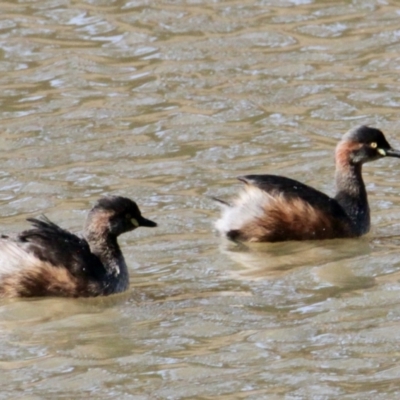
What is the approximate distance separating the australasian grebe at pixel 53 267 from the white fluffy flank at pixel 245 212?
3.48 feet

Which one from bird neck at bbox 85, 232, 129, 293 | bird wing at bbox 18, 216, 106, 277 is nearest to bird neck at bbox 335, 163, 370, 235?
bird neck at bbox 85, 232, 129, 293

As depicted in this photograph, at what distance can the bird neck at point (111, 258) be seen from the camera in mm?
7715

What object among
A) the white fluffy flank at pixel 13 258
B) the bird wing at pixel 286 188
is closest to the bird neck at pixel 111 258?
the white fluffy flank at pixel 13 258

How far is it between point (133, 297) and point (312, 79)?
4549mm

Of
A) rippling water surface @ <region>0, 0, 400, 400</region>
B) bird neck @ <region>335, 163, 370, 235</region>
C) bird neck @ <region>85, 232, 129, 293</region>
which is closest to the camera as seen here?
rippling water surface @ <region>0, 0, 400, 400</region>

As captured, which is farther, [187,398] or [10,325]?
[10,325]

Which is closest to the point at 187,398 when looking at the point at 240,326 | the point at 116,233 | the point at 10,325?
the point at 240,326

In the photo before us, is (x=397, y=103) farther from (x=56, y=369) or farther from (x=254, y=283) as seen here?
(x=56, y=369)

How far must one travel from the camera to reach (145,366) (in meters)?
6.46

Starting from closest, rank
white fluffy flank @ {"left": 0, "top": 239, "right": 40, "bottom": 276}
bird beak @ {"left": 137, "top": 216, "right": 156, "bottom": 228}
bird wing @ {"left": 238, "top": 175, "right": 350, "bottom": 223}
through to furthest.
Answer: white fluffy flank @ {"left": 0, "top": 239, "right": 40, "bottom": 276}
bird beak @ {"left": 137, "top": 216, "right": 156, "bottom": 228}
bird wing @ {"left": 238, "top": 175, "right": 350, "bottom": 223}

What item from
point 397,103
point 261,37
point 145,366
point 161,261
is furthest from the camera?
point 261,37

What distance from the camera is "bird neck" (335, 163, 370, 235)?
347 inches

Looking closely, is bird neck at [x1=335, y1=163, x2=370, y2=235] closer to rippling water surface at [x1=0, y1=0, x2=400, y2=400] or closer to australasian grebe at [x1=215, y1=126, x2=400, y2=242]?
australasian grebe at [x1=215, y1=126, x2=400, y2=242]

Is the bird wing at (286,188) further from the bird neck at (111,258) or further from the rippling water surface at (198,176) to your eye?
the bird neck at (111,258)
